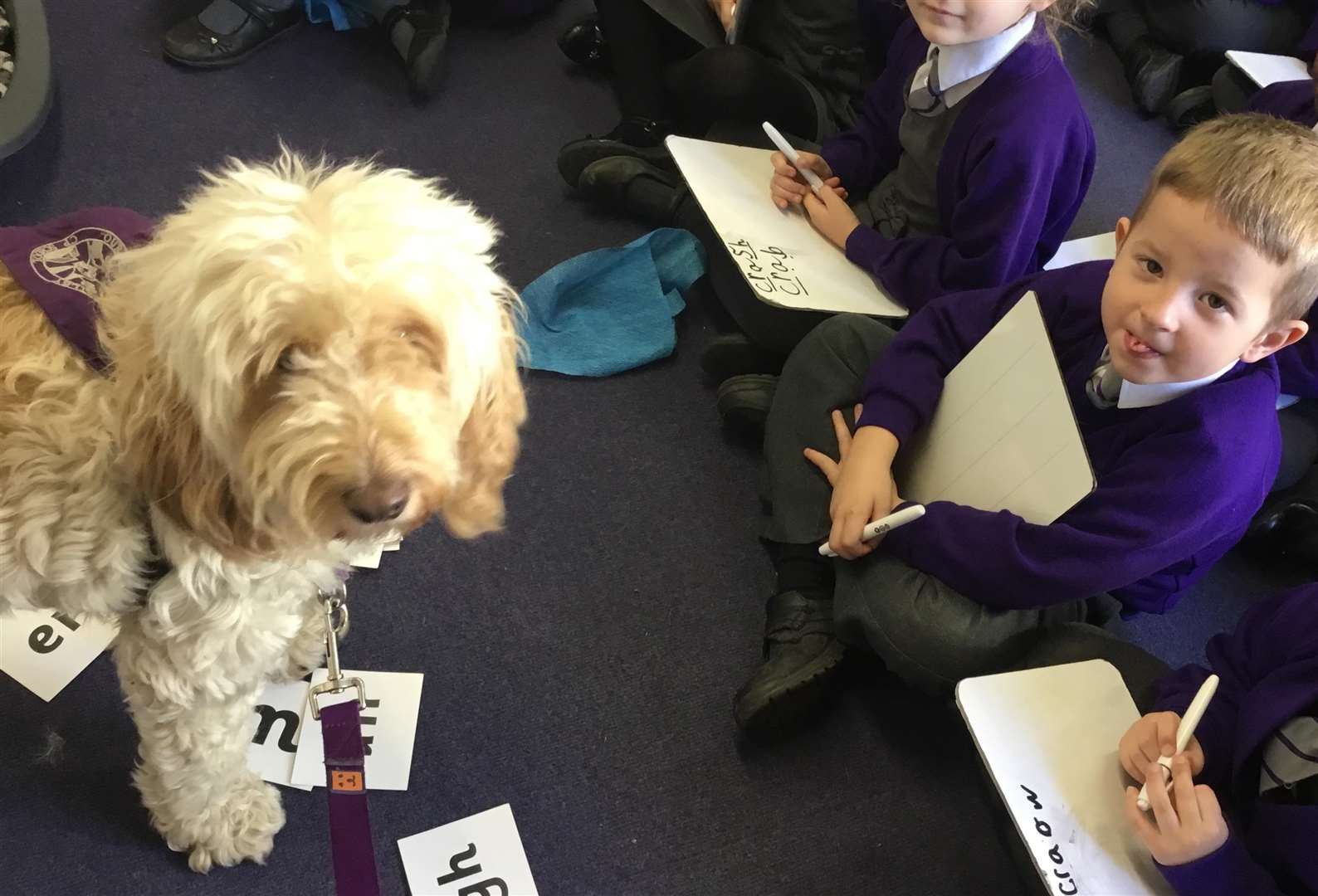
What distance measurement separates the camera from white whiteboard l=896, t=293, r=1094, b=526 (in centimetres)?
112

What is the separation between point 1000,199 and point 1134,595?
63 cm

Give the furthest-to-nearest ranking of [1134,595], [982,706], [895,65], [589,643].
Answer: [895,65] → [589,643] → [1134,595] → [982,706]

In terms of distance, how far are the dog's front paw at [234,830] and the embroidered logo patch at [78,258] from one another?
0.64m

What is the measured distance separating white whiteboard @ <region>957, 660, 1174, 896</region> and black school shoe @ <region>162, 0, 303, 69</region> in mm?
2046

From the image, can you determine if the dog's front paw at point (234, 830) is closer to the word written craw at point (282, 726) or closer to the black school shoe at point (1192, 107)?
the word written craw at point (282, 726)

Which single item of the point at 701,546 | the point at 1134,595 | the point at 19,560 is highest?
the point at 19,560

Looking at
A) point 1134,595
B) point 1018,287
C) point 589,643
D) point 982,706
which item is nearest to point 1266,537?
point 1134,595

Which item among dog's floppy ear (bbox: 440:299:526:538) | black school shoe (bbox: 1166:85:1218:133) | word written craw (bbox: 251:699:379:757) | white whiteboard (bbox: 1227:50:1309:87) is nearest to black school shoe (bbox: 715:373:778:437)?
dog's floppy ear (bbox: 440:299:526:538)

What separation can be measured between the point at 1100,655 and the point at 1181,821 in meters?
0.27

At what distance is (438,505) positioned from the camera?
862 millimetres

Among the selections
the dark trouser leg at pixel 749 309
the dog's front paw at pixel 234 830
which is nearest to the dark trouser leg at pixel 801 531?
the dark trouser leg at pixel 749 309

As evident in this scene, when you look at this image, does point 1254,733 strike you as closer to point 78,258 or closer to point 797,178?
point 797,178

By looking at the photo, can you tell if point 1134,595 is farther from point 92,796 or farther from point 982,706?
point 92,796

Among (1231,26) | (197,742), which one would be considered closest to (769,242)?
(197,742)
